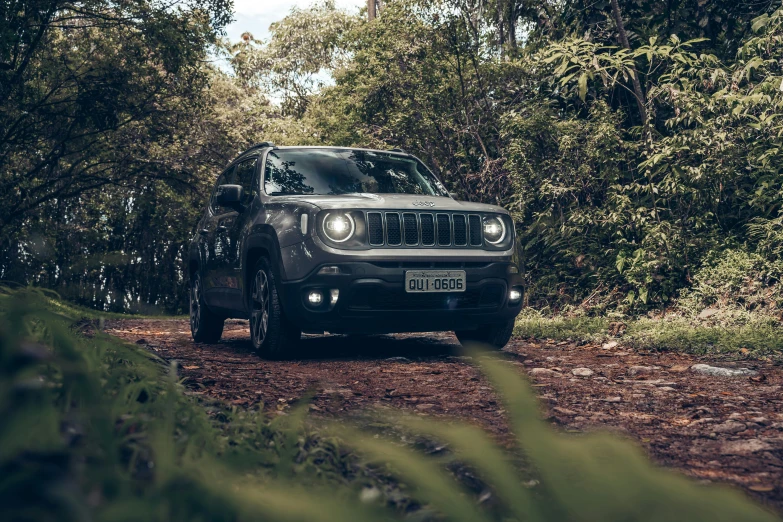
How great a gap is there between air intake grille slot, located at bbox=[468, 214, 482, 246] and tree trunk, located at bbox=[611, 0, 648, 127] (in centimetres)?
446

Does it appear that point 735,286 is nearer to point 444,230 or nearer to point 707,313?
point 707,313

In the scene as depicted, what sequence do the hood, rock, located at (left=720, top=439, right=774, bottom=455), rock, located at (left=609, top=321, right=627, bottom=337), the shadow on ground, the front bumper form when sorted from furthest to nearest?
rock, located at (left=609, top=321, right=627, bottom=337)
the shadow on ground
the hood
the front bumper
rock, located at (left=720, top=439, right=774, bottom=455)

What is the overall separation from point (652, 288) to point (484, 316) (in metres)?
4.07

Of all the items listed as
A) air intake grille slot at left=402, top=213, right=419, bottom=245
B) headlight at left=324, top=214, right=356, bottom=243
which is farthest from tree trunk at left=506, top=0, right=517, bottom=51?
headlight at left=324, top=214, right=356, bottom=243

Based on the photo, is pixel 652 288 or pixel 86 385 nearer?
pixel 86 385

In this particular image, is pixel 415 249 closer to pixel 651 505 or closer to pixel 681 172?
pixel 681 172

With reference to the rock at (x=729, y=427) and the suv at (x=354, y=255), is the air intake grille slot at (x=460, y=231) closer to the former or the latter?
the suv at (x=354, y=255)

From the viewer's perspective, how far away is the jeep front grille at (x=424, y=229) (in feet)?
21.2

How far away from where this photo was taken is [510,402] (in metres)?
1.15

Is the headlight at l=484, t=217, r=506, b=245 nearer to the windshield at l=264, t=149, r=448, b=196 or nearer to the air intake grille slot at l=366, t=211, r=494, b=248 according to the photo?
the air intake grille slot at l=366, t=211, r=494, b=248

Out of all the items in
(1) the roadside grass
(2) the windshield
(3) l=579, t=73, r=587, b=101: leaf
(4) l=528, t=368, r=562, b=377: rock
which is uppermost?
(3) l=579, t=73, r=587, b=101: leaf

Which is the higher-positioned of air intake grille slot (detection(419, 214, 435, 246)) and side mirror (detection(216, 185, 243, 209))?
side mirror (detection(216, 185, 243, 209))

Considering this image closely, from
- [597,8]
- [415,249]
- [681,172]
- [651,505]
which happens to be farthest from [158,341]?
[651,505]

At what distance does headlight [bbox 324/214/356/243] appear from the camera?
6320mm
